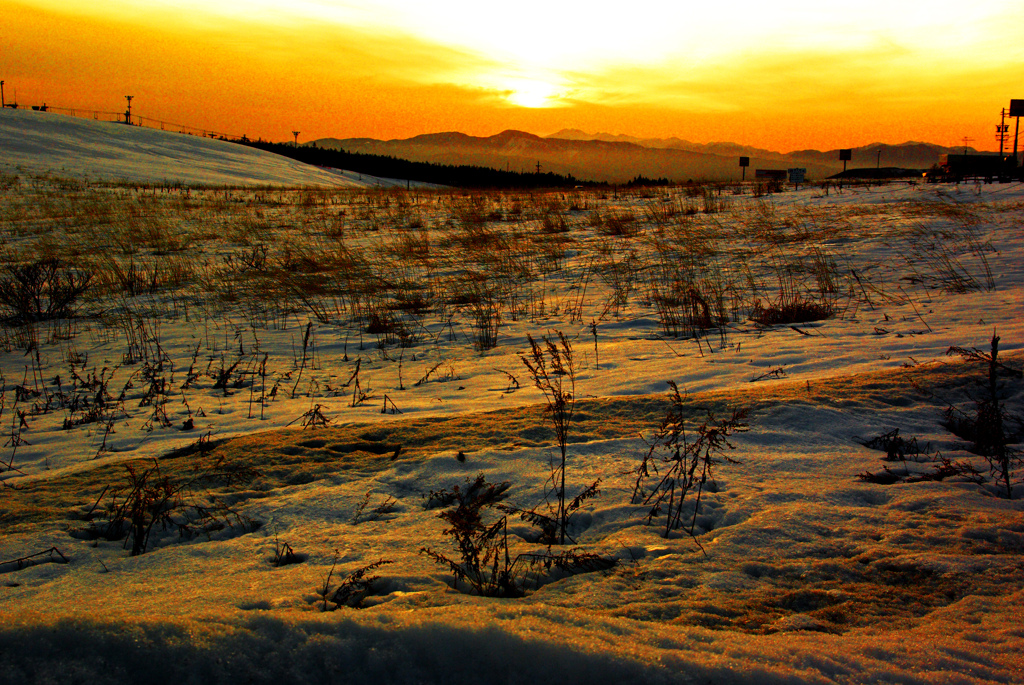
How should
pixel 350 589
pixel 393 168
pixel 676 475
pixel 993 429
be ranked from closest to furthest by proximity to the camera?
pixel 350 589 < pixel 676 475 < pixel 993 429 < pixel 393 168

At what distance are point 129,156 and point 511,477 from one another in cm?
4433

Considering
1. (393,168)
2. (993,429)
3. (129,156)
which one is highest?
(393,168)

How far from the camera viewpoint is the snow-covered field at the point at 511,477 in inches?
44.6

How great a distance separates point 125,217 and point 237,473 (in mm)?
13984

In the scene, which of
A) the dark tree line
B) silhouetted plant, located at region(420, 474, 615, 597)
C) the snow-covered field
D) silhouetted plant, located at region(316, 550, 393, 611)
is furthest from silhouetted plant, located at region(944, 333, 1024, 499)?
the dark tree line

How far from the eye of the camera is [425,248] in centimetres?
1012

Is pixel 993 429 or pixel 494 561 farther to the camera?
pixel 993 429

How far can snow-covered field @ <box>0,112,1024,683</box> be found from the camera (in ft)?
3.71

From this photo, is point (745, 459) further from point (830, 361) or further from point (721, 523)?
point (830, 361)

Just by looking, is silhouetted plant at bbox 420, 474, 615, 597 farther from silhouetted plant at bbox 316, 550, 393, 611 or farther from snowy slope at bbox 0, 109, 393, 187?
snowy slope at bbox 0, 109, 393, 187

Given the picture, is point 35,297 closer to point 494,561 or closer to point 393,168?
point 494,561

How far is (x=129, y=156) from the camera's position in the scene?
125ft

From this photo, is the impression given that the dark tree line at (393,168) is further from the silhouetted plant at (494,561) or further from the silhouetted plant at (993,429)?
the silhouetted plant at (494,561)

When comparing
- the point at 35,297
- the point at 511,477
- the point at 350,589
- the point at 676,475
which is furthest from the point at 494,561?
the point at 35,297
